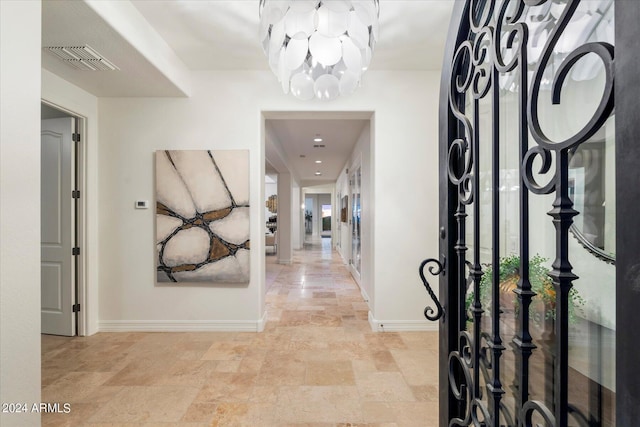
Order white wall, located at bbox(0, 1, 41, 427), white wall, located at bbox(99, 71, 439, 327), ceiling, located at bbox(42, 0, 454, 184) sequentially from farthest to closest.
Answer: white wall, located at bbox(99, 71, 439, 327) < ceiling, located at bbox(42, 0, 454, 184) < white wall, located at bbox(0, 1, 41, 427)

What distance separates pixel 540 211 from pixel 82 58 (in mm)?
3399

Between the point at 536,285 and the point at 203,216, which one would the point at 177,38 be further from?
the point at 536,285

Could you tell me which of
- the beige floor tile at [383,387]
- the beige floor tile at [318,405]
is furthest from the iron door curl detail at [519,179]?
the beige floor tile at [383,387]

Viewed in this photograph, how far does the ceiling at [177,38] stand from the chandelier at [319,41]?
748 millimetres

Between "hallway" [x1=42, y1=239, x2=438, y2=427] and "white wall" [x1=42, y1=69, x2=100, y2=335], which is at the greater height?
"white wall" [x1=42, y1=69, x2=100, y2=335]

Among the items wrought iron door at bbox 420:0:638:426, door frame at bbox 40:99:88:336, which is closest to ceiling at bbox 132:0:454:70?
door frame at bbox 40:99:88:336

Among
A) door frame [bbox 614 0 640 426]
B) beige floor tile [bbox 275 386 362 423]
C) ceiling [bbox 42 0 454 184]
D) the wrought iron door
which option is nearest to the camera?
door frame [bbox 614 0 640 426]

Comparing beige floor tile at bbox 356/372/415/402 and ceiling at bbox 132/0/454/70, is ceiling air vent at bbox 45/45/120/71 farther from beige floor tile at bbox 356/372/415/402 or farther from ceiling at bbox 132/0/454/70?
beige floor tile at bbox 356/372/415/402

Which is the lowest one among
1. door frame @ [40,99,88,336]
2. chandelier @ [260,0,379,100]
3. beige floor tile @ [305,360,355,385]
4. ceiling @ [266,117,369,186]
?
beige floor tile @ [305,360,355,385]

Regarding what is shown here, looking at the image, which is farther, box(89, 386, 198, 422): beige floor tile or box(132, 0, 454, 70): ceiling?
box(132, 0, 454, 70): ceiling

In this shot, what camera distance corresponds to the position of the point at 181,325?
3.64 meters

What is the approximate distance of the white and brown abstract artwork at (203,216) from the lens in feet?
11.7

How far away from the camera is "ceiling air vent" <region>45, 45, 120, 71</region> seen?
2.54m

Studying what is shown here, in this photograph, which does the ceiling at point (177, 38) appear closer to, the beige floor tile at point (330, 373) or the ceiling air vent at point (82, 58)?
the ceiling air vent at point (82, 58)
